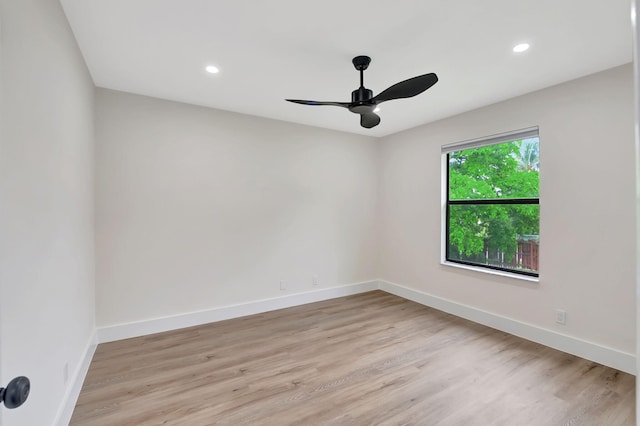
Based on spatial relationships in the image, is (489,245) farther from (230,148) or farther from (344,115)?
(230,148)

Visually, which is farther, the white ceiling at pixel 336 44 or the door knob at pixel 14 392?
the white ceiling at pixel 336 44

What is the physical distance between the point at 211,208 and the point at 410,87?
8.32ft

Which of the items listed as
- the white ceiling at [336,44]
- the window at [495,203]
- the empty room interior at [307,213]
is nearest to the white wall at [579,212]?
the empty room interior at [307,213]

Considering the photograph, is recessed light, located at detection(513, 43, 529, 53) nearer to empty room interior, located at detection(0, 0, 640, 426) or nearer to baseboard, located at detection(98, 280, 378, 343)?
empty room interior, located at detection(0, 0, 640, 426)

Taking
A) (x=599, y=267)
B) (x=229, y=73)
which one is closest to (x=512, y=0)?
(x=229, y=73)

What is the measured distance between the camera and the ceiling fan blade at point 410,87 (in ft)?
6.52

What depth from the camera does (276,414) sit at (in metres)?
1.95

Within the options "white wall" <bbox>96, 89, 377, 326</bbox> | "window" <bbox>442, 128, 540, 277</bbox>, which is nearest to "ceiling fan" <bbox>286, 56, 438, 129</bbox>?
"white wall" <bbox>96, 89, 377, 326</bbox>

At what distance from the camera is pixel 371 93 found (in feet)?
7.90

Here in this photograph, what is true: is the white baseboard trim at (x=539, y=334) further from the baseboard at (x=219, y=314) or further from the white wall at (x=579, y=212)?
the baseboard at (x=219, y=314)

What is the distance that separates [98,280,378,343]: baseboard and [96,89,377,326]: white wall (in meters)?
0.07

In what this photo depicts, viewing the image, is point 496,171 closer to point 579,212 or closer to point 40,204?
point 579,212

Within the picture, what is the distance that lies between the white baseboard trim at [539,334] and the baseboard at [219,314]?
3.77 ft

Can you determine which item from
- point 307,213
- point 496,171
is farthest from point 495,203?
point 307,213
